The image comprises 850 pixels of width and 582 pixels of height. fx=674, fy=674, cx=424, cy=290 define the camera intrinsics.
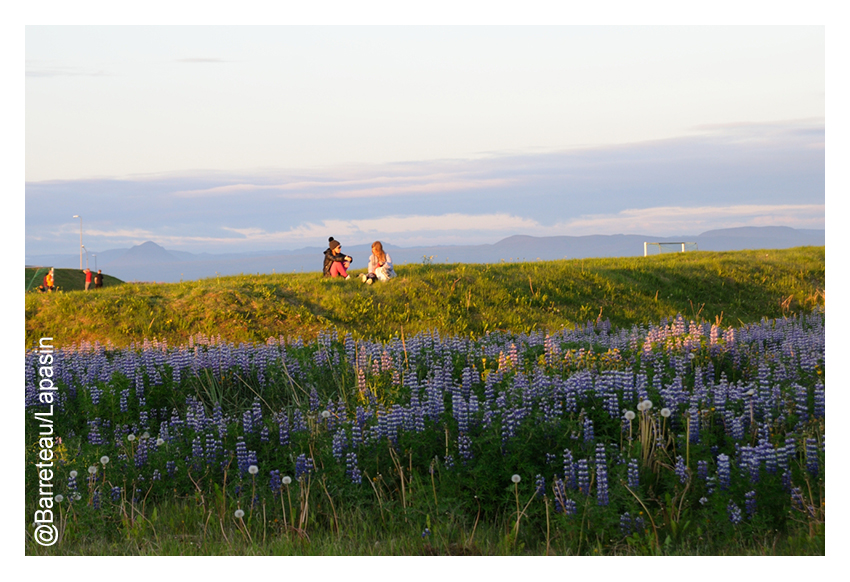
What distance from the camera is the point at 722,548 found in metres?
4.38

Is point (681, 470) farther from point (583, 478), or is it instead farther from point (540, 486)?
point (540, 486)

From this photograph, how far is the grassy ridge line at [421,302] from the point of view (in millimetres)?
14031

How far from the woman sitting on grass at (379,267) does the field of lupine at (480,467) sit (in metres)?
9.10

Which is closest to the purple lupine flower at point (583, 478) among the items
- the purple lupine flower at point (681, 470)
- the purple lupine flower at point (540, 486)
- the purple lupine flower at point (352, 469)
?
the purple lupine flower at point (540, 486)

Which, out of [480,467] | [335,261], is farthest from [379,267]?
[480,467]

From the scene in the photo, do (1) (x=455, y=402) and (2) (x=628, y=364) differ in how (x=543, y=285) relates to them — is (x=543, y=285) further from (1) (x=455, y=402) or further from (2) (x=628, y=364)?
(1) (x=455, y=402)

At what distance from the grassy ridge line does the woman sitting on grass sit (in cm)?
24

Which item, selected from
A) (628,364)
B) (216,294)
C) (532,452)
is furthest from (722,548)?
(216,294)

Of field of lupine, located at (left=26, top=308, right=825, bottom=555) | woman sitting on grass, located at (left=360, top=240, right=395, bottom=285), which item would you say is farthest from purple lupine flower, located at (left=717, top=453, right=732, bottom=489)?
woman sitting on grass, located at (left=360, top=240, right=395, bottom=285)

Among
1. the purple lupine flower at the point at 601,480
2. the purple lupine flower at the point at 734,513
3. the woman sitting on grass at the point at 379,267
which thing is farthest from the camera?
the woman sitting on grass at the point at 379,267

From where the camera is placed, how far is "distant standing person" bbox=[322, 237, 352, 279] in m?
17.8

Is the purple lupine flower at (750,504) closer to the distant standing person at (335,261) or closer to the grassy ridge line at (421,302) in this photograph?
the grassy ridge line at (421,302)

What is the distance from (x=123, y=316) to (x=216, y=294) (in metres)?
1.96

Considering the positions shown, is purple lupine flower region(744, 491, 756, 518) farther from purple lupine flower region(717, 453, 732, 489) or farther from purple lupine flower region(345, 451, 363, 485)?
purple lupine flower region(345, 451, 363, 485)
